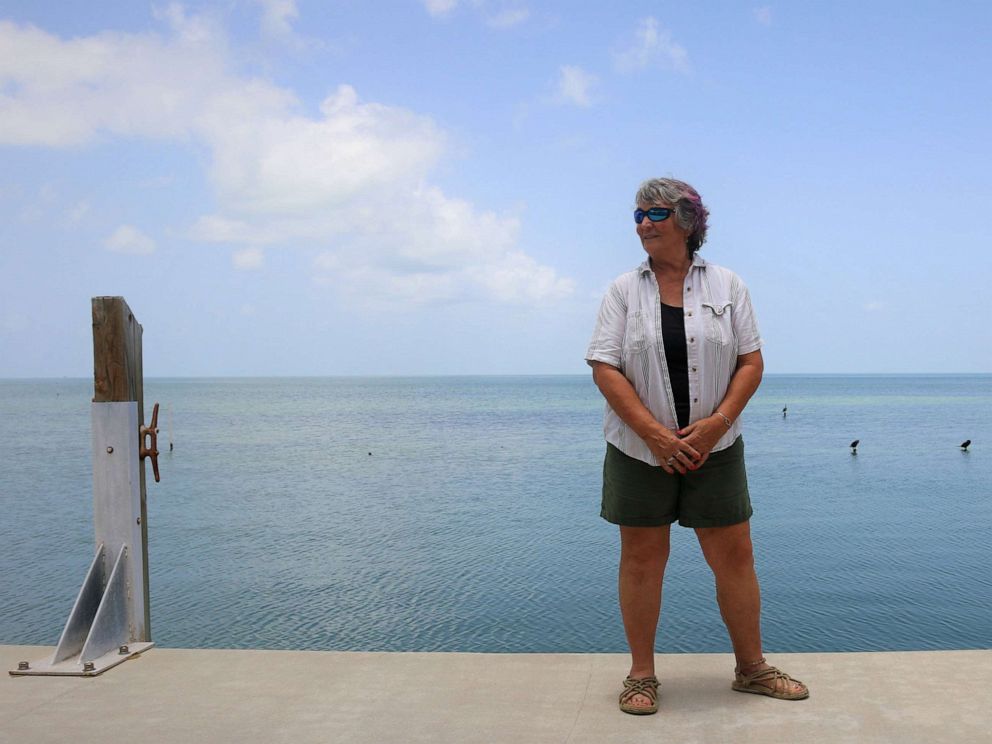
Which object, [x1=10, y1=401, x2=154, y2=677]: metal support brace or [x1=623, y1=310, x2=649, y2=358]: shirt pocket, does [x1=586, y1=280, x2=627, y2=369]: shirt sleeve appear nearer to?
[x1=623, y1=310, x2=649, y2=358]: shirt pocket

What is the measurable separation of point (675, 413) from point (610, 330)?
37 cm

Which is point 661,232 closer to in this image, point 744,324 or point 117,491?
point 744,324

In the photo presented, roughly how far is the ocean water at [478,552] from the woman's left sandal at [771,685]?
8.38 meters

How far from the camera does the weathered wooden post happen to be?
161 inches

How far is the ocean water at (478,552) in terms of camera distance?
513 inches

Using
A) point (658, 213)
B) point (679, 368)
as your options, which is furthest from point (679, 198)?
point (679, 368)

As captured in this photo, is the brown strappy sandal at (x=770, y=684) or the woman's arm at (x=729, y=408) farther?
the brown strappy sandal at (x=770, y=684)

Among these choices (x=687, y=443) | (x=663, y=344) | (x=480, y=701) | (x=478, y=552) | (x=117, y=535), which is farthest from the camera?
(x=478, y=552)

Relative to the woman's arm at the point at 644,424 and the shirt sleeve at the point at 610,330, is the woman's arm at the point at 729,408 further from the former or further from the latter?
the shirt sleeve at the point at 610,330

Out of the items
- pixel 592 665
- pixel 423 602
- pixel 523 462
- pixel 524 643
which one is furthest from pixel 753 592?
pixel 523 462

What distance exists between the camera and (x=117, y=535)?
420 cm

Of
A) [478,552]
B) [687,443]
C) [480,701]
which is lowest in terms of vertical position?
[478,552]

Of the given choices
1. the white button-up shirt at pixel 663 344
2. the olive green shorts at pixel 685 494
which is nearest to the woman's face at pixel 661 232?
the white button-up shirt at pixel 663 344

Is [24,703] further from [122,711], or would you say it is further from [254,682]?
[254,682]
